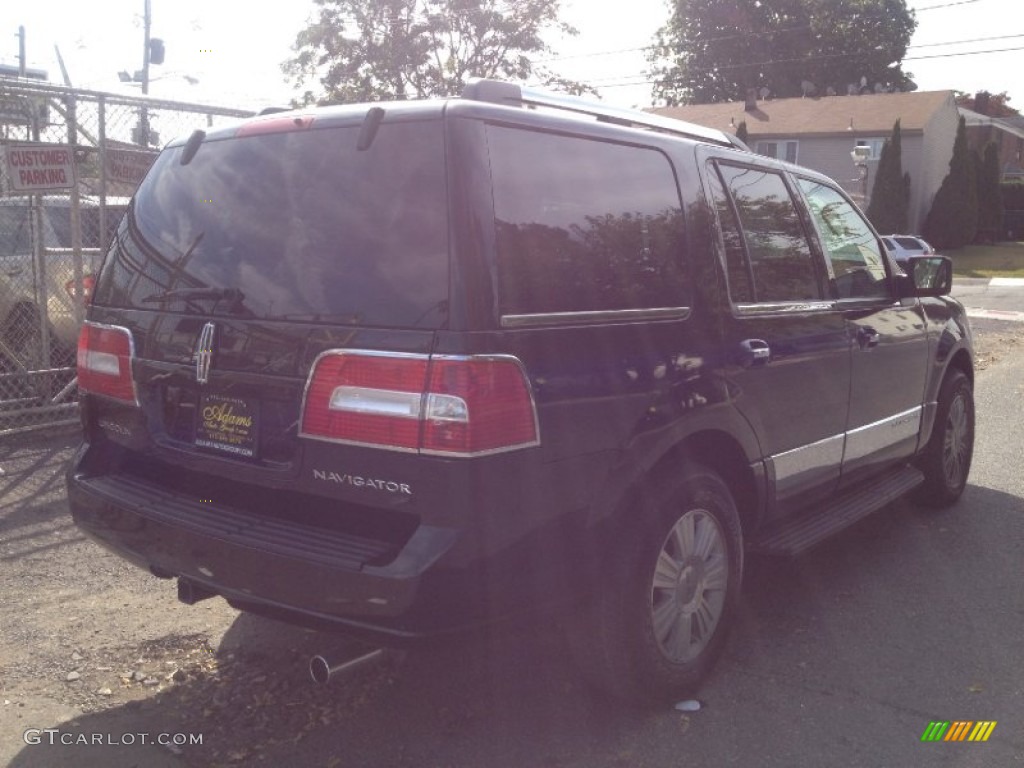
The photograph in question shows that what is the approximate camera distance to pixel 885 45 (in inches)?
2472

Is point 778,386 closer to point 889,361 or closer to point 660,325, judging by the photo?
point 660,325

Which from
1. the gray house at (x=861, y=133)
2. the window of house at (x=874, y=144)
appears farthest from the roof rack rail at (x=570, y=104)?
the window of house at (x=874, y=144)

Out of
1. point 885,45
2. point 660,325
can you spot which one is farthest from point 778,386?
point 885,45

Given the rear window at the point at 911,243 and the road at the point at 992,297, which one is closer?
the road at the point at 992,297

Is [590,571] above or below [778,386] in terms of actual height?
below

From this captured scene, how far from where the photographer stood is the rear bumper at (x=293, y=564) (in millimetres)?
2785

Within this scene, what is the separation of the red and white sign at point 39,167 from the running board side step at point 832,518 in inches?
218

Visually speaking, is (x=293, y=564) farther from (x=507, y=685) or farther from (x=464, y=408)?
(x=507, y=685)

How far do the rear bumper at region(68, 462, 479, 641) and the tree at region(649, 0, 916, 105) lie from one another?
62614 mm

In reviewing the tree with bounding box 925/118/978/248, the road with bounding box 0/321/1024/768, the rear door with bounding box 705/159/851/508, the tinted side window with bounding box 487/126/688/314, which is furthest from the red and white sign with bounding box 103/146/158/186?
the tree with bounding box 925/118/978/248

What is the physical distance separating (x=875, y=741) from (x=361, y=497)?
1934 millimetres

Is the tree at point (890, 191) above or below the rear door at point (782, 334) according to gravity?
above

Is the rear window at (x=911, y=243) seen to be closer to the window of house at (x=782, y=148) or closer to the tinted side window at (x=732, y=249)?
the window of house at (x=782, y=148)

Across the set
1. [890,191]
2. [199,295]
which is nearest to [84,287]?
[199,295]
